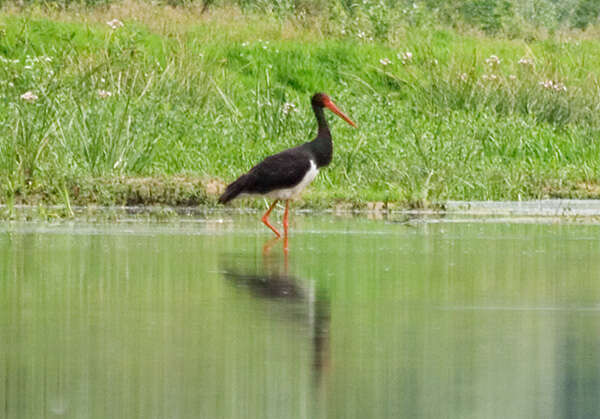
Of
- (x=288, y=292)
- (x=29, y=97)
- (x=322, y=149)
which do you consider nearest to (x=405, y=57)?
(x=29, y=97)

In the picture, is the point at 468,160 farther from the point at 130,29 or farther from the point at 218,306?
the point at 218,306

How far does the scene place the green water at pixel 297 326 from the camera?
22.5 feet

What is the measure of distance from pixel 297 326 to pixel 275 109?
14.4m

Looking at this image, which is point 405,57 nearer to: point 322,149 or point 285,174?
point 322,149

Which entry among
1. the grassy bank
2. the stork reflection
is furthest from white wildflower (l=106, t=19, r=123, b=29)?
the stork reflection

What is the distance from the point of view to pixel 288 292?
10.7m

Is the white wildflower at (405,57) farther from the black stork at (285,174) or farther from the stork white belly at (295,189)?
the stork white belly at (295,189)

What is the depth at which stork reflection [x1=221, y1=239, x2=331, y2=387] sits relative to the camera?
841 cm

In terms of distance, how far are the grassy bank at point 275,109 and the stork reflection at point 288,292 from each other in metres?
5.18

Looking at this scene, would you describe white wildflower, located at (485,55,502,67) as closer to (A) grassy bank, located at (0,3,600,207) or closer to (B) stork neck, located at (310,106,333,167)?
(A) grassy bank, located at (0,3,600,207)

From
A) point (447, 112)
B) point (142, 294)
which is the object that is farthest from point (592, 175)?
point (142, 294)

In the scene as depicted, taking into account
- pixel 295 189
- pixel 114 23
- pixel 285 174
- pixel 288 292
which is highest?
pixel 114 23

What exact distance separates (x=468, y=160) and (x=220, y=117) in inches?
158

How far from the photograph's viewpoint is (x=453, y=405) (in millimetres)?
6723
